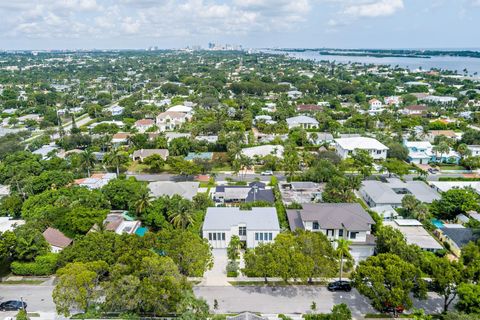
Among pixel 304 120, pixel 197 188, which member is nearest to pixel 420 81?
pixel 304 120

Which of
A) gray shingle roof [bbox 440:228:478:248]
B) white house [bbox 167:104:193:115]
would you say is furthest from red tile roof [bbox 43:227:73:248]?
white house [bbox 167:104:193:115]

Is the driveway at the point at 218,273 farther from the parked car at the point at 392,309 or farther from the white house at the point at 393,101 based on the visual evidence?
the white house at the point at 393,101

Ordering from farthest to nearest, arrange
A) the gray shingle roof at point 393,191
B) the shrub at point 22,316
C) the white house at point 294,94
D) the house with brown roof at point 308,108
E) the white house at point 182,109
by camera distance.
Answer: the white house at point 294,94
the house with brown roof at point 308,108
the white house at point 182,109
the gray shingle roof at point 393,191
the shrub at point 22,316

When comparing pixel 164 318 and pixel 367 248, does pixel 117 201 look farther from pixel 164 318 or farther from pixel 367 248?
pixel 367 248

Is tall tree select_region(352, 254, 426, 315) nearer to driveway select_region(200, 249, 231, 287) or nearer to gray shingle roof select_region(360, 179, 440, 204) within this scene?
driveway select_region(200, 249, 231, 287)

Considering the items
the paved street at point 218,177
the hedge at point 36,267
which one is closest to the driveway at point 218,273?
the hedge at point 36,267

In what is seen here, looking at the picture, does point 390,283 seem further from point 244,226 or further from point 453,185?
point 453,185
